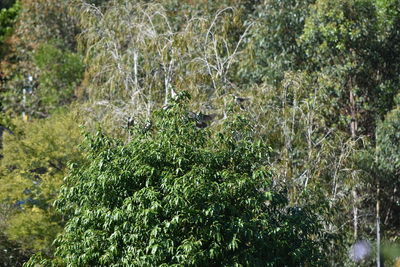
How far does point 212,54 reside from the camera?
1809 centimetres

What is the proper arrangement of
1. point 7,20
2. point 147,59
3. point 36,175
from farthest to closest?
point 7,20 < point 36,175 < point 147,59

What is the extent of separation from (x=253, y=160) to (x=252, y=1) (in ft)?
40.9

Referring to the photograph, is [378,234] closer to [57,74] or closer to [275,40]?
[275,40]

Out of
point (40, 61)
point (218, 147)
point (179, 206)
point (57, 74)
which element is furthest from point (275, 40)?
point (40, 61)

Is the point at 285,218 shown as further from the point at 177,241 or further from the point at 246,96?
the point at 246,96

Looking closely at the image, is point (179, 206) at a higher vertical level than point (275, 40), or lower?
higher

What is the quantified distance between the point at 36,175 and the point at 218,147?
23.1 ft

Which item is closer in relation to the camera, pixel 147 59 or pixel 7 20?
pixel 147 59

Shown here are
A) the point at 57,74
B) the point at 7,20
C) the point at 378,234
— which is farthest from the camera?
the point at 7,20

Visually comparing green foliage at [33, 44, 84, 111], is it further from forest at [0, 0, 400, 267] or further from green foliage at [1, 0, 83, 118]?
forest at [0, 0, 400, 267]

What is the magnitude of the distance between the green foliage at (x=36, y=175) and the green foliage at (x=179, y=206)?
14.6 feet

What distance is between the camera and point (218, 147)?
512 inches

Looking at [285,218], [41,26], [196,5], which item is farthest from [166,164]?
[41,26]

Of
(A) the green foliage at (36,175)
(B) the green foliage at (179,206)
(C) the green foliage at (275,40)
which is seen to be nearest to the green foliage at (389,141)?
(C) the green foliage at (275,40)
